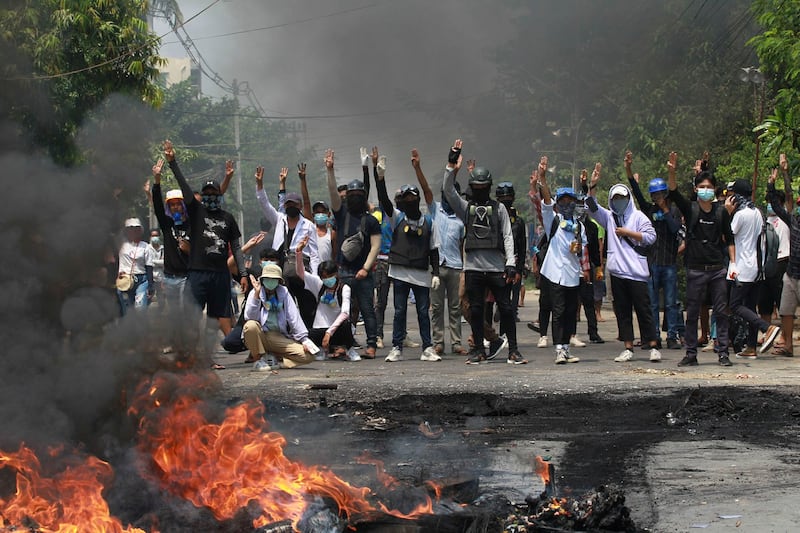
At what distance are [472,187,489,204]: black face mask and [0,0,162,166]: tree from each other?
162 inches

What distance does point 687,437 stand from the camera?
22.1ft

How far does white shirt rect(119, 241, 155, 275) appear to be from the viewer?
45.9 feet

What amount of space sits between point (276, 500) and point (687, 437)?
3.32 meters

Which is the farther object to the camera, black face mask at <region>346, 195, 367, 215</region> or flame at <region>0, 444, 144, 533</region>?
black face mask at <region>346, 195, 367, 215</region>

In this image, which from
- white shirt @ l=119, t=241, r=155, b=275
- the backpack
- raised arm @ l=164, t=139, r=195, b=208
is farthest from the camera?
white shirt @ l=119, t=241, r=155, b=275

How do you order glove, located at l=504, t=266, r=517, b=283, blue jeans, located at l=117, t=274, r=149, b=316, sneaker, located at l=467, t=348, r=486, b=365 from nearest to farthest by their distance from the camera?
glove, located at l=504, t=266, r=517, b=283 < sneaker, located at l=467, t=348, r=486, b=365 < blue jeans, located at l=117, t=274, r=149, b=316

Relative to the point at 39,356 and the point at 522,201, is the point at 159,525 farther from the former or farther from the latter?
the point at 522,201

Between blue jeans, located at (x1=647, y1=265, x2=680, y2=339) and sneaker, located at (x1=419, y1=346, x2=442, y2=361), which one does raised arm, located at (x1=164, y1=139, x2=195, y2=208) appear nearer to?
sneaker, located at (x1=419, y1=346, x2=442, y2=361)

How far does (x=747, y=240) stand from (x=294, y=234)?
5171 millimetres

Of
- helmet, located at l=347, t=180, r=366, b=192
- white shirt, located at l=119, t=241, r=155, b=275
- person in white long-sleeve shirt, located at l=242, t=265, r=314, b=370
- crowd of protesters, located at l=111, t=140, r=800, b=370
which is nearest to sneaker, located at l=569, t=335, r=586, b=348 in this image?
crowd of protesters, located at l=111, t=140, r=800, b=370

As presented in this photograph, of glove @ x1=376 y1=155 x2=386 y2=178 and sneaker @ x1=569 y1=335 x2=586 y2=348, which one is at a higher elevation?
glove @ x1=376 y1=155 x2=386 y2=178

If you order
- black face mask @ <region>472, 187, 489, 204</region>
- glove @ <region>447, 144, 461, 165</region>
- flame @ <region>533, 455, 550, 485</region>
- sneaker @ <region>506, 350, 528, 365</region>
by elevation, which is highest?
glove @ <region>447, 144, 461, 165</region>

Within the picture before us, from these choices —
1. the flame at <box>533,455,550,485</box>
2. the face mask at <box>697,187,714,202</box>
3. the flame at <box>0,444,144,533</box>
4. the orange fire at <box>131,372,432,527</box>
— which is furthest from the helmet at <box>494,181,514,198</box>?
the flame at <box>0,444,144,533</box>

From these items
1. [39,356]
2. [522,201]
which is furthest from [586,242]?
[522,201]
